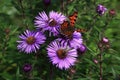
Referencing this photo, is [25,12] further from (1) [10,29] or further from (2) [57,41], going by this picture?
(2) [57,41]

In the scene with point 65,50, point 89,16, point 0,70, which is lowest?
point 0,70

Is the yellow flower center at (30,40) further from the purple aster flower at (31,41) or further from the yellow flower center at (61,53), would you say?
the yellow flower center at (61,53)

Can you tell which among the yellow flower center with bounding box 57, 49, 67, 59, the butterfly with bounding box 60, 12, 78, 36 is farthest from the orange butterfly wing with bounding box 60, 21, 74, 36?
the yellow flower center with bounding box 57, 49, 67, 59

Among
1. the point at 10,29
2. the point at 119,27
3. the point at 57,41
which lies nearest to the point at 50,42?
the point at 57,41

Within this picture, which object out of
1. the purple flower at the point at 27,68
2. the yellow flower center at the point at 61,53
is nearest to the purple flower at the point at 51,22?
the yellow flower center at the point at 61,53

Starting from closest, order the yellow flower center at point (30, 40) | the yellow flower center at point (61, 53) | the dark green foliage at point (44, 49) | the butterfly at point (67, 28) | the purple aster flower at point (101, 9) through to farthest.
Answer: the butterfly at point (67, 28)
the yellow flower center at point (61, 53)
the yellow flower center at point (30, 40)
the dark green foliage at point (44, 49)
the purple aster flower at point (101, 9)

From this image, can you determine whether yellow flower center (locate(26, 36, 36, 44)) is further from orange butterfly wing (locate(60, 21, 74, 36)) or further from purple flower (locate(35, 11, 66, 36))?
orange butterfly wing (locate(60, 21, 74, 36))
